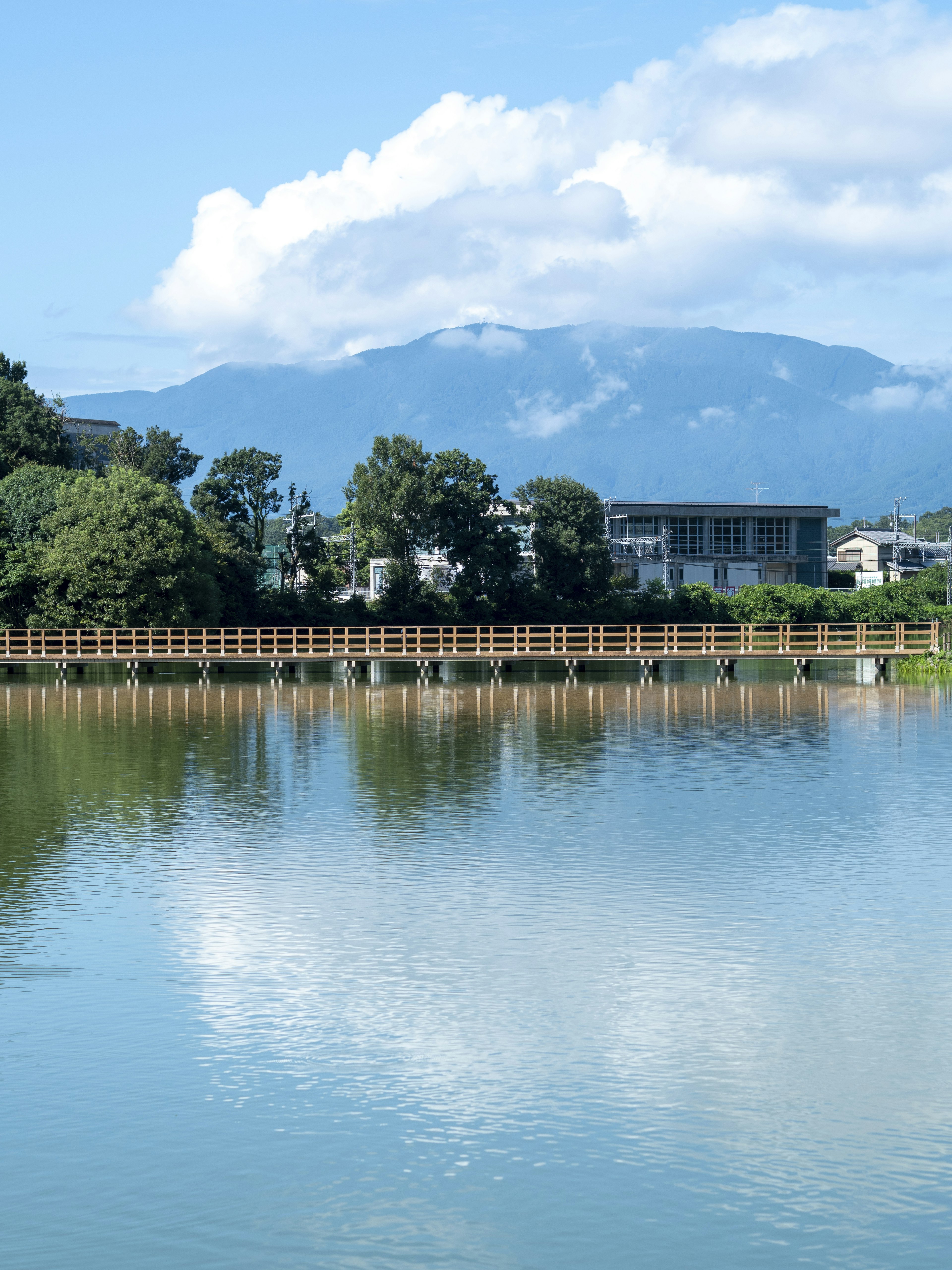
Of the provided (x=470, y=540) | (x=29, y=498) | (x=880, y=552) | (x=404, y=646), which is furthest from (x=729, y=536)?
(x=29, y=498)

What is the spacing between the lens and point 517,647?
63.7 metres

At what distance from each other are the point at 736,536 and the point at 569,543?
49841mm

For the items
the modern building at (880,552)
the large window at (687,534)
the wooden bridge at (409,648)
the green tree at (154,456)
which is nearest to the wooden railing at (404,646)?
the wooden bridge at (409,648)

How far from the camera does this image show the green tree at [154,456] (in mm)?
90625

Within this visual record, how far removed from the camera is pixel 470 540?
284 ft

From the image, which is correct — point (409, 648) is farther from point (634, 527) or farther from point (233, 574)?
point (634, 527)

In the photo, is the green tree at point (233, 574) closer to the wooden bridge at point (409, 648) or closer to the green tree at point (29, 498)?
the green tree at point (29, 498)

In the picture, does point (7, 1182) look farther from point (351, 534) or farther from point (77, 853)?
point (351, 534)

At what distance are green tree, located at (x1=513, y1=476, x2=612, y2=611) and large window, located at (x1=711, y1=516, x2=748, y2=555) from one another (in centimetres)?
4520

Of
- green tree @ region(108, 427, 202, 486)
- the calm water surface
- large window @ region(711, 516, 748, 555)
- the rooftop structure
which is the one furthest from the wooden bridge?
large window @ region(711, 516, 748, 555)

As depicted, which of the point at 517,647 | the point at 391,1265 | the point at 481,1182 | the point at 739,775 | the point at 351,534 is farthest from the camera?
the point at 351,534

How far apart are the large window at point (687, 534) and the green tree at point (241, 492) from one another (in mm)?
52546

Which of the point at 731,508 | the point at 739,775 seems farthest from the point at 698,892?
the point at 731,508

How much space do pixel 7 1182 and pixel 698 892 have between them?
9327mm
